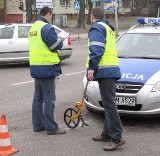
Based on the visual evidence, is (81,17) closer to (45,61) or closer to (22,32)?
(22,32)

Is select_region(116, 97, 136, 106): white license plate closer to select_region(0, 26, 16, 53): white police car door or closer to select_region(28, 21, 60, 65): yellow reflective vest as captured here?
select_region(28, 21, 60, 65): yellow reflective vest

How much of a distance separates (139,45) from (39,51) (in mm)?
2504

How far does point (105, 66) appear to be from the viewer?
17.7 ft

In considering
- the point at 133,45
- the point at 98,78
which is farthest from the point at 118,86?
the point at 133,45

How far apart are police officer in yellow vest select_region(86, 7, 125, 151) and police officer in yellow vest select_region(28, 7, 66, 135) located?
77cm

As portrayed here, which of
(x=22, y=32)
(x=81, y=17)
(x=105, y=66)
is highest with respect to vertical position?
(x=105, y=66)

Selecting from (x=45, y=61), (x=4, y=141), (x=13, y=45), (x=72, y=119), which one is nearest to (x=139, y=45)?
(x=72, y=119)

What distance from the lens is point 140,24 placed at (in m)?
8.69

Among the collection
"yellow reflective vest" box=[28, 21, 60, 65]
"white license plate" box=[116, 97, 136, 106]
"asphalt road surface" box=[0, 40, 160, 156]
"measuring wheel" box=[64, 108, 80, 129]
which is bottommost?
"asphalt road surface" box=[0, 40, 160, 156]

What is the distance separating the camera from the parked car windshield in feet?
24.9

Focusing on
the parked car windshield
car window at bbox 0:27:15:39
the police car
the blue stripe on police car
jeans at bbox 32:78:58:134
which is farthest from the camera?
car window at bbox 0:27:15:39

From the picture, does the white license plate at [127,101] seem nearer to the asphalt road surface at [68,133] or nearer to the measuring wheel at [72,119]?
the asphalt road surface at [68,133]

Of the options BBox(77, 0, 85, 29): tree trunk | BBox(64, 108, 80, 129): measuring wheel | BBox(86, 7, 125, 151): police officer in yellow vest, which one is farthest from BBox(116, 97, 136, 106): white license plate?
BBox(77, 0, 85, 29): tree trunk

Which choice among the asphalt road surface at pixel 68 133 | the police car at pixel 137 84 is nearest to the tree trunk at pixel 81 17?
the asphalt road surface at pixel 68 133
